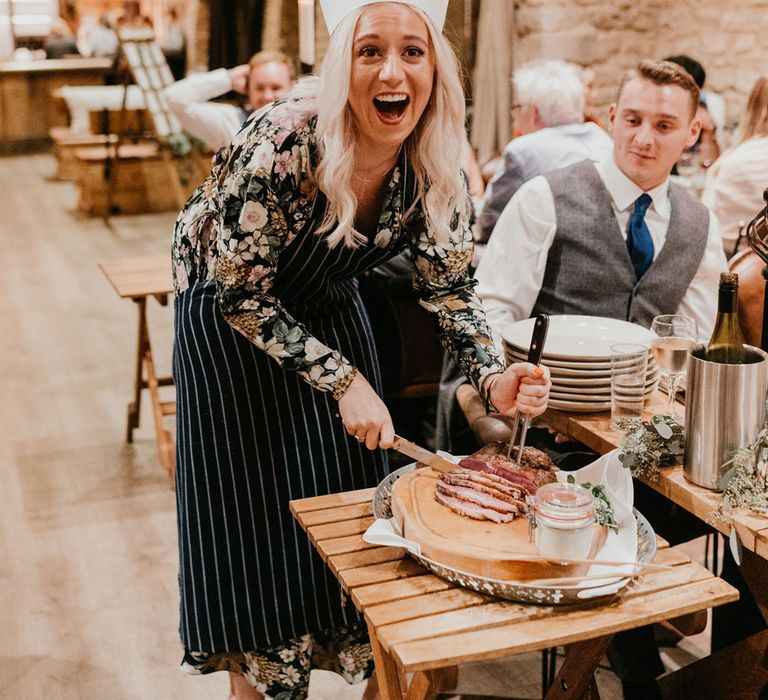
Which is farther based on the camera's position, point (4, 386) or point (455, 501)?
point (4, 386)

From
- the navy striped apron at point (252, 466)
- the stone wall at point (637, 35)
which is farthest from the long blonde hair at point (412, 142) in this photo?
the stone wall at point (637, 35)

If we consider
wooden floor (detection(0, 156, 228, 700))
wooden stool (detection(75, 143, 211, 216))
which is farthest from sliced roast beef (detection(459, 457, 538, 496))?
wooden stool (detection(75, 143, 211, 216))

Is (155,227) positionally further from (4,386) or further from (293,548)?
(293,548)

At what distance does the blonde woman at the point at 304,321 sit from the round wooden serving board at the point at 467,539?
0.61ft

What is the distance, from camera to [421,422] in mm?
3541

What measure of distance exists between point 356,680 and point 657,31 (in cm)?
652

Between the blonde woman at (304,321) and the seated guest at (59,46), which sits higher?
the seated guest at (59,46)

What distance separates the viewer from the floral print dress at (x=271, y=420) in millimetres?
1882

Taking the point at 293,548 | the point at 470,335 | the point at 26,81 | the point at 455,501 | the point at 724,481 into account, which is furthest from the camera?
the point at 26,81

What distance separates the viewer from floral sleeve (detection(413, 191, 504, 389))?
73.2 inches

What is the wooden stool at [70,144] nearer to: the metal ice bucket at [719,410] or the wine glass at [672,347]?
the wine glass at [672,347]

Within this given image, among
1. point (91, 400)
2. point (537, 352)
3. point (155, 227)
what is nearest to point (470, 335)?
point (537, 352)

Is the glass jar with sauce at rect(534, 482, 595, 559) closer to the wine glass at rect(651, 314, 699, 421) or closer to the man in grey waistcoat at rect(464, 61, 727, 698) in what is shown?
the wine glass at rect(651, 314, 699, 421)

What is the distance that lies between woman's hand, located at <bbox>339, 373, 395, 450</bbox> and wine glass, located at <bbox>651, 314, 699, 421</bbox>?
22.0 inches
